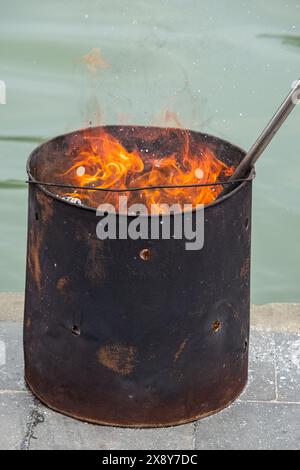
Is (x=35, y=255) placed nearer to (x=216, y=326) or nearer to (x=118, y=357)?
(x=118, y=357)

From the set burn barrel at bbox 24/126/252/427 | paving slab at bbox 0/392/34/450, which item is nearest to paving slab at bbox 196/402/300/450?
burn barrel at bbox 24/126/252/427

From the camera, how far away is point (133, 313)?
4.00 meters

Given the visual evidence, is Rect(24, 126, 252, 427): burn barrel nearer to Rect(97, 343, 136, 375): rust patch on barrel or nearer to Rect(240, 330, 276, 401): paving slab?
Rect(97, 343, 136, 375): rust patch on barrel

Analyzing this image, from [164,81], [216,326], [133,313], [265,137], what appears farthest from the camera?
[164,81]

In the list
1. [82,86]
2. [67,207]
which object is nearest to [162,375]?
[67,207]

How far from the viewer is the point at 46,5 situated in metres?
10.1

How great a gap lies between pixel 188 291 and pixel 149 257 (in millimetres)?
220

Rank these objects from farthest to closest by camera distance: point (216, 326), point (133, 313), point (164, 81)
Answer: point (164, 81), point (216, 326), point (133, 313)

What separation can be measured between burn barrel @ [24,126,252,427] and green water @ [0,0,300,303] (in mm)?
2297

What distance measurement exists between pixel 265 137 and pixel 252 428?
1222 millimetres

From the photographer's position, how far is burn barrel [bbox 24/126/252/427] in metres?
3.95

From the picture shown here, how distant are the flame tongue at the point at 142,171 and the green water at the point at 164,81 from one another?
6.94 ft

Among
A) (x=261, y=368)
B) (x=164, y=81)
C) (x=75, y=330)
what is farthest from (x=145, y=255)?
(x=164, y=81)

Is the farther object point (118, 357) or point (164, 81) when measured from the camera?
point (164, 81)
